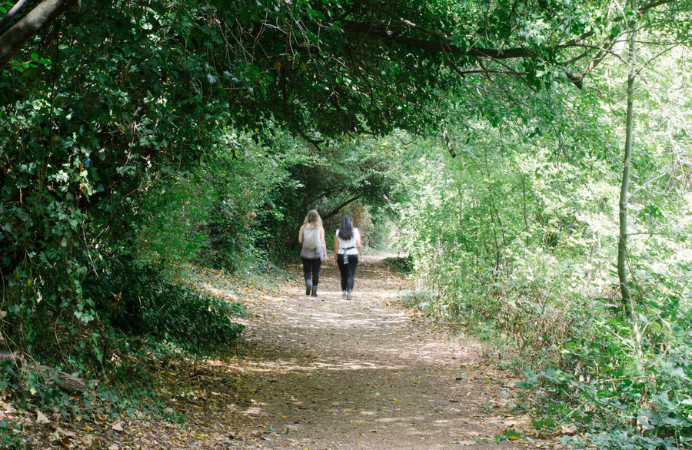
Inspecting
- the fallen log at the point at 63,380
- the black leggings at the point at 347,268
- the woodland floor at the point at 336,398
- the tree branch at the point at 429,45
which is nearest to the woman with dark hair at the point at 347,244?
the black leggings at the point at 347,268

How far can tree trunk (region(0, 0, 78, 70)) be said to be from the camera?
2857 millimetres

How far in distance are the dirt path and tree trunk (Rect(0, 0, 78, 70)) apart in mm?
3544

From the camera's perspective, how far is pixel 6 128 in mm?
4023

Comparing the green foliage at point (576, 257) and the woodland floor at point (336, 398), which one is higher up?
the green foliage at point (576, 257)

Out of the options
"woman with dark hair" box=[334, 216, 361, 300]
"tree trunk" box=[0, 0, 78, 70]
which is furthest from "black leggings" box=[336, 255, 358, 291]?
"tree trunk" box=[0, 0, 78, 70]

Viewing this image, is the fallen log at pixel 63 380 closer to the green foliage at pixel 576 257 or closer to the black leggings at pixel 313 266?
the green foliage at pixel 576 257

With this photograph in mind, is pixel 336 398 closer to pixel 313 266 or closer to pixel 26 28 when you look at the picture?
pixel 26 28

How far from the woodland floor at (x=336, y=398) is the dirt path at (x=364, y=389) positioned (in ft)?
0.04

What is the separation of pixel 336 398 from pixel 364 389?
515mm

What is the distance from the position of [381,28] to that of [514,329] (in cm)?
483

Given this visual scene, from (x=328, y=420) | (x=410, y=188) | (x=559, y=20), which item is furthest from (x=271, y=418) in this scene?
(x=410, y=188)

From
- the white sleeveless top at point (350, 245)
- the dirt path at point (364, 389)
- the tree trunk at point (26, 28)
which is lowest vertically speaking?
the dirt path at point (364, 389)

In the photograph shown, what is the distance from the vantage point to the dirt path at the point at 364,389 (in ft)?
17.0

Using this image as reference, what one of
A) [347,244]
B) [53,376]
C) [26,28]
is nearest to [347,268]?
[347,244]
